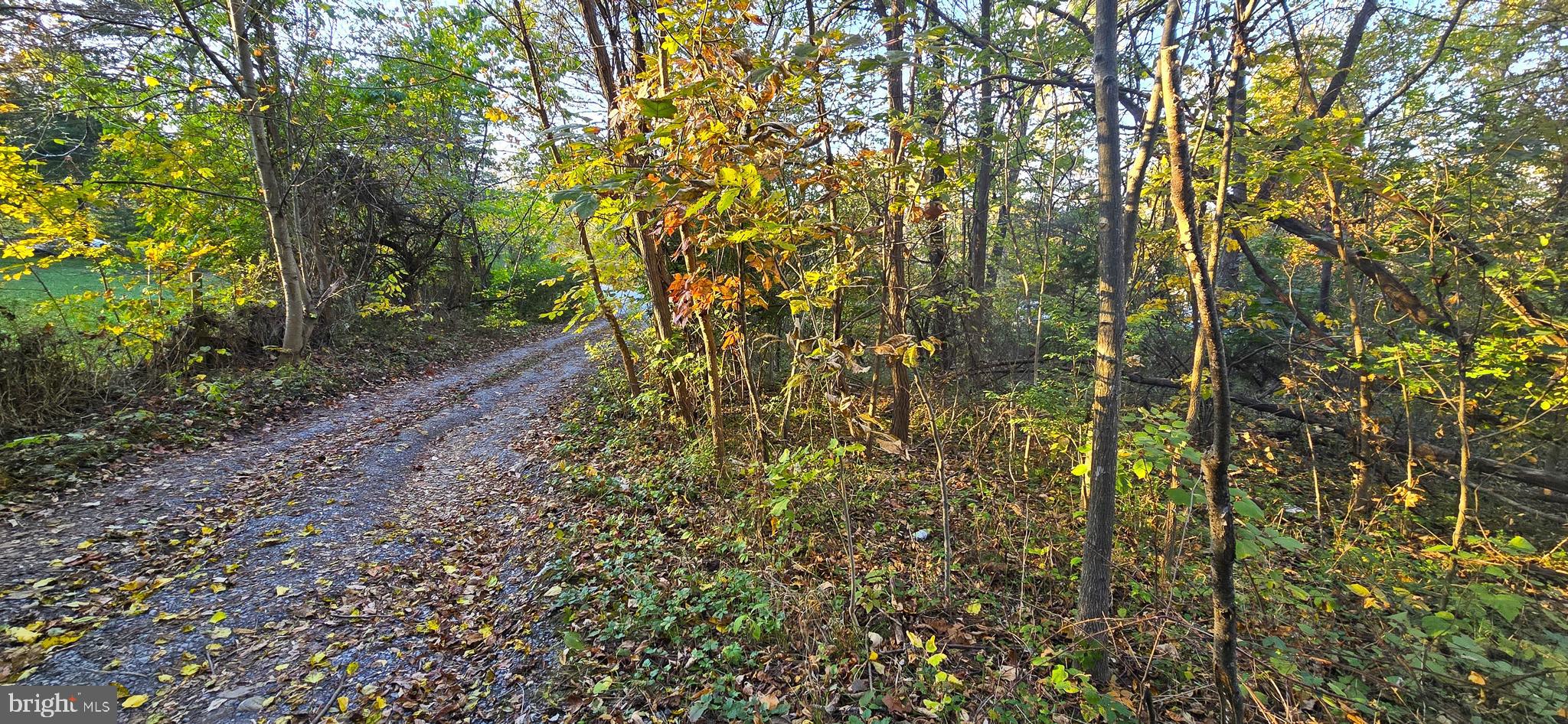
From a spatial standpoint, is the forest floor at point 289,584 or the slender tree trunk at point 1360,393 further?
the slender tree trunk at point 1360,393

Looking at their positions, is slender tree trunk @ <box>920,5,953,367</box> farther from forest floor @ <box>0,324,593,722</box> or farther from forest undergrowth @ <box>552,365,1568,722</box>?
forest floor @ <box>0,324,593,722</box>

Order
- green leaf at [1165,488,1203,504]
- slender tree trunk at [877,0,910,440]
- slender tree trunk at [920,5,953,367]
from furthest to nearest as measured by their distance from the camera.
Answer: slender tree trunk at [920,5,953,367] → slender tree trunk at [877,0,910,440] → green leaf at [1165,488,1203,504]

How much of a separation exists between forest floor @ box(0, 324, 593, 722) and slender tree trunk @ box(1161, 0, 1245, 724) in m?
3.41

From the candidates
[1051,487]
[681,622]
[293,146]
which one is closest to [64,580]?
[681,622]

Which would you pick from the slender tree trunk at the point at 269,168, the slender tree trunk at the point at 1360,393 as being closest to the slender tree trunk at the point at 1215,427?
the slender tree trunk at the point at 1360,393

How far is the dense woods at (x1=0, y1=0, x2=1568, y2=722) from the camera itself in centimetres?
268

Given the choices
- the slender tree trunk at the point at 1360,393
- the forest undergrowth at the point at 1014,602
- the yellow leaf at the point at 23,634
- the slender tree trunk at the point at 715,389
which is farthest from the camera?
the slender tree trunk at the point at 715,389

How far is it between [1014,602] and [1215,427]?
232cm

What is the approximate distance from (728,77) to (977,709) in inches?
138

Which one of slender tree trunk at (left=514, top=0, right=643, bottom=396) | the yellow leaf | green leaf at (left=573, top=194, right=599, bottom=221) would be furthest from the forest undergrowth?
the yellow leaf

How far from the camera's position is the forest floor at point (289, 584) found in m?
3.16

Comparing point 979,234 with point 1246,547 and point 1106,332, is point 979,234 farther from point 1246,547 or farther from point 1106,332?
point 1246,547

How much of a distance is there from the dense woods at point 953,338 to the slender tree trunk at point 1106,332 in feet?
0.07

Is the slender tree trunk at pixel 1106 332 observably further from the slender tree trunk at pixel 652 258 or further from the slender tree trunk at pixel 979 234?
the slender tree trunk at pixel 979 234
